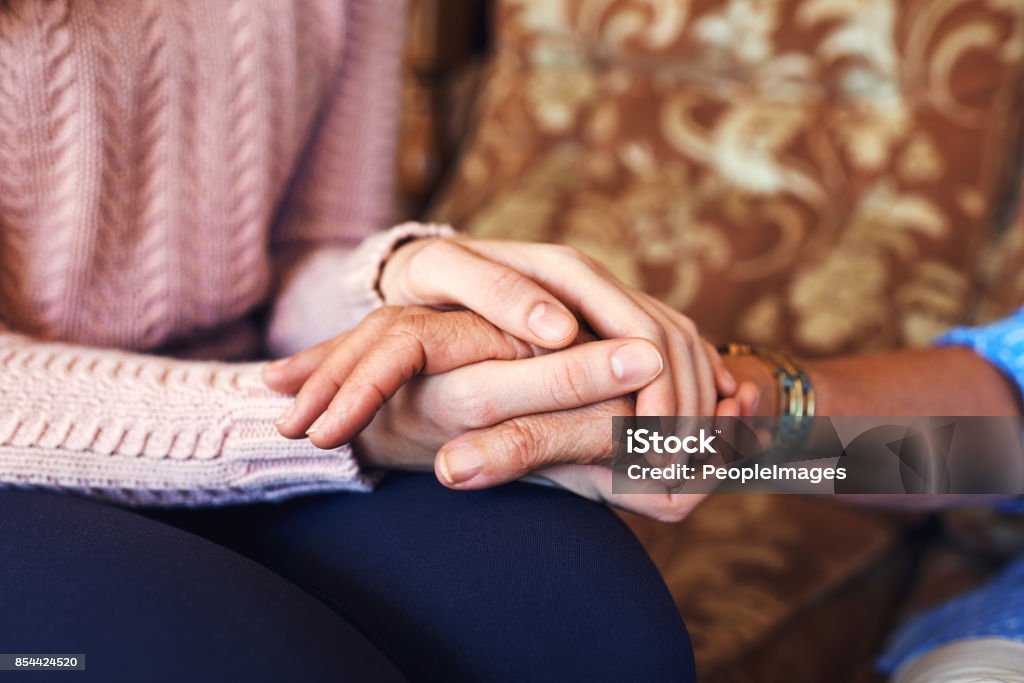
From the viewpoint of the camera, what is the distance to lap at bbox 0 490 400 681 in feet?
1.43

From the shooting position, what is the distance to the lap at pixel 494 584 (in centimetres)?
55

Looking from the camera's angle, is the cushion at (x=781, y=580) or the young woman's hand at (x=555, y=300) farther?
the cushion at (x=781, y=580)

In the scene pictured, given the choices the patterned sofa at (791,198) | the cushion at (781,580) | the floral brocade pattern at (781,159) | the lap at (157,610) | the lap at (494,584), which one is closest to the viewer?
the lap at (157,610)

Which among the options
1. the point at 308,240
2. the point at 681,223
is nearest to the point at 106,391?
the point at 308,240

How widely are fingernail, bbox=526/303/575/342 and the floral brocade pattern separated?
25.8 inches

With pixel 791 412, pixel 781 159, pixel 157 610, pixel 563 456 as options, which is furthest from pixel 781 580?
pixel 157 610

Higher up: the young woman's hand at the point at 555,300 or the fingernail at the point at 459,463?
the young woman's hand at the point at 555,300

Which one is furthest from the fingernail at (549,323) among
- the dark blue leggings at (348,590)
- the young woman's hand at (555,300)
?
the dark blue leggings at (348,590)

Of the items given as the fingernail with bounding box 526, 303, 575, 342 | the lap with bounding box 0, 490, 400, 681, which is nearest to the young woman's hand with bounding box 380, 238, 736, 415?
the fingernail with bounding box 526, 303, 575, 342

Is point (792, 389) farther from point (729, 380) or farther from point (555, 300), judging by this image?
point (555, 300)

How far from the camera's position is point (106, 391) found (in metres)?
0.61

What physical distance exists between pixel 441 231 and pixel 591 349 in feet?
0.67

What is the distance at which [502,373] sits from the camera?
585 millimetres

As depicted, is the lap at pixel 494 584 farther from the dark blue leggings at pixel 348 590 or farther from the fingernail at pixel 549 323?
the fingernail at pixel 549 323
